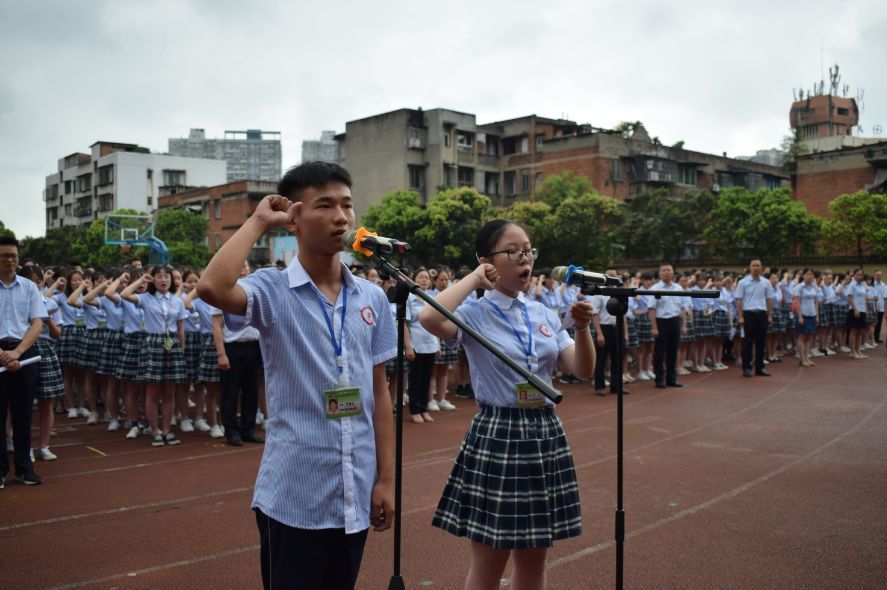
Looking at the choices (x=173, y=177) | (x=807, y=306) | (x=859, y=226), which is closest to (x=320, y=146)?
(x=173, y=177)

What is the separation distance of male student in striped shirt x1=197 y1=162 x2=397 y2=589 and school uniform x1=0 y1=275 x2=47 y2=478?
5.42 meters

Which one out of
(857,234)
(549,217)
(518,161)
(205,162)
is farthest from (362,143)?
(857,234)

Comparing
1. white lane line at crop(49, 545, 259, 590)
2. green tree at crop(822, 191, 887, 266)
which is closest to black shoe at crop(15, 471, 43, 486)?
white lane line at crop(49, 545, 259, 590)

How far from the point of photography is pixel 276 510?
8.71ft

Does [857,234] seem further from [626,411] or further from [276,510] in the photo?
[276,510]

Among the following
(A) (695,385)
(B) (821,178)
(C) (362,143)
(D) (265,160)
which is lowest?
(A) (695,385)

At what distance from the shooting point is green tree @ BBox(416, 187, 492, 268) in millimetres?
40875

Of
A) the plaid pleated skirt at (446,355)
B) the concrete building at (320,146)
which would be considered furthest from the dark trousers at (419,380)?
the concrete building at (320,146)

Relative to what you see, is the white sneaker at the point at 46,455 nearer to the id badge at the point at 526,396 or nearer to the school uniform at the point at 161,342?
the school uniform at the point at 161,342

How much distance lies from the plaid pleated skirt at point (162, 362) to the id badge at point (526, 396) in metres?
6.69

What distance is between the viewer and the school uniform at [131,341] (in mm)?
9562

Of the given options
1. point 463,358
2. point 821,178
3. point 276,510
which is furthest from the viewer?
point 821,178

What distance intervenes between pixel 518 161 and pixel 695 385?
4324 cm

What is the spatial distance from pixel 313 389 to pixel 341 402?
0.11 meters
